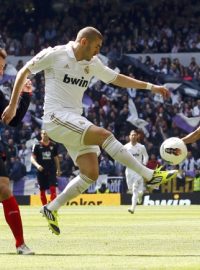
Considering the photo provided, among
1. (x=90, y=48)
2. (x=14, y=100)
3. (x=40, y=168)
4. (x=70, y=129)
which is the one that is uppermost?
(x=90, y=48)

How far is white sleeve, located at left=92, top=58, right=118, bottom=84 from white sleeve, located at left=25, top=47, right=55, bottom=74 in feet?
1.97

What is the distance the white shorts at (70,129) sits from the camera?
10922mm

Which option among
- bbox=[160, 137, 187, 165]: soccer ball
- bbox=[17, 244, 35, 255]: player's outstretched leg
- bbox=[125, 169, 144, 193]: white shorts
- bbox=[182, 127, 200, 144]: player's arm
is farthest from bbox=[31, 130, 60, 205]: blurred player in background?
bbox=[17, 244, 35, 255]: player's outstretched leg

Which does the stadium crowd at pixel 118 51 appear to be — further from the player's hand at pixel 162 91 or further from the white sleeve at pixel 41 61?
the white sleeve at pixel 41 61

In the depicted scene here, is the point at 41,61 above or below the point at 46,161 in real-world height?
above

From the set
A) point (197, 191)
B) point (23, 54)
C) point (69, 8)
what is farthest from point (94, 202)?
point (69, 8)

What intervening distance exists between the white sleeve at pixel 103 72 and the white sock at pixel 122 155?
42.9 inches

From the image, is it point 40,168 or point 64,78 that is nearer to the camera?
point 64,78

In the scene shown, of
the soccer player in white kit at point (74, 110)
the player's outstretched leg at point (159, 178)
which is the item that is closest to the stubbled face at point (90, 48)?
the soccer player in white kit at point (74, 110)

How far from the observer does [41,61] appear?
11.0m

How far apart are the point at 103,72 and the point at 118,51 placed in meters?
28.7

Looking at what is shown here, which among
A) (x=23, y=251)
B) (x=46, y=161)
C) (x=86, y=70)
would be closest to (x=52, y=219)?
(x=23, y=251)

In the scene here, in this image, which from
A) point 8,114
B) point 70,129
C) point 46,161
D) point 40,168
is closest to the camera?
point 8,114

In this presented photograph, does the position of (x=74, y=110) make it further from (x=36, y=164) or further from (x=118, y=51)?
(x=118, y=51)
